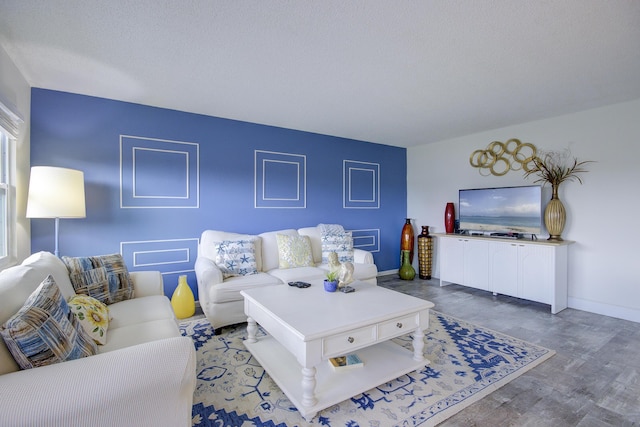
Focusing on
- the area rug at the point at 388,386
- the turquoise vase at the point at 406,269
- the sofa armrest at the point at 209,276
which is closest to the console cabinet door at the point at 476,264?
the turquoise vase at the point at 406,269

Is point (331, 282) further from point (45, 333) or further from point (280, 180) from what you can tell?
point (280, 180)

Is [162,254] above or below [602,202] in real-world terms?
below

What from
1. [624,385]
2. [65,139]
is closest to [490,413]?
[624,385]

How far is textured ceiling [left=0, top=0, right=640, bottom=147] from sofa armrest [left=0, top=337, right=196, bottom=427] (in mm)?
1800

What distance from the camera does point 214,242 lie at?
10.6ft

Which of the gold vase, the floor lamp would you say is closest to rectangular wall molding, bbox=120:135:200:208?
the floor lamp

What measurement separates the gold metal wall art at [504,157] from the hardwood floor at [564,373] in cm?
178

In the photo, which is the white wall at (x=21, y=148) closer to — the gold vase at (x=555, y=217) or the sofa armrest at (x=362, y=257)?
the sofa armrest at (x=362, y=257)

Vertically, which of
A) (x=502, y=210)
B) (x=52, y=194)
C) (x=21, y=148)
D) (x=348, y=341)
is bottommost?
(x=348, y=341)

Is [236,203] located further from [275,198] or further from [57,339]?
[57,339]

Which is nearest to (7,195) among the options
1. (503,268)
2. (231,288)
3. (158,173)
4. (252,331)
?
(158,173)

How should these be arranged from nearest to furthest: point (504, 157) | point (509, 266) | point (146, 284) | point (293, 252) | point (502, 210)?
1. point (146, 284)
2. point (293, 252)
3. point (509, 266)
4. point (502, 210)
5. point (504, 157)

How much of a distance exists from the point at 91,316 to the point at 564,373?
3.10m

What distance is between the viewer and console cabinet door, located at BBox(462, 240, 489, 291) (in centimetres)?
388
